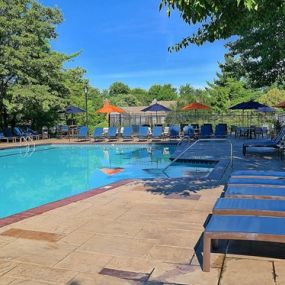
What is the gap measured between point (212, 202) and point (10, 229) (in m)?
2.81

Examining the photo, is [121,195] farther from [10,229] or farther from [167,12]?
[167,12]

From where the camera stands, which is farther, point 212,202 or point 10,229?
point 212,202

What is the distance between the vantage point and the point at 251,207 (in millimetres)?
3848

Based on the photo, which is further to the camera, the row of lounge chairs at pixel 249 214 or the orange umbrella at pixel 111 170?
the orange umbrella at pixel 111 170

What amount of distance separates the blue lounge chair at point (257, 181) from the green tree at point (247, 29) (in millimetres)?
1893

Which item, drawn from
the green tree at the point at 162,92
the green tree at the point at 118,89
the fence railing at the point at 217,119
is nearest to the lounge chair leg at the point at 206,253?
the fence railing at the point at 217,119

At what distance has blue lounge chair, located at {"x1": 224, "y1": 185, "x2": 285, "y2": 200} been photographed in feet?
14.1

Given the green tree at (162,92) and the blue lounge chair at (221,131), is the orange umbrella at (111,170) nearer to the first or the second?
the blue lounge chair at (221,131)

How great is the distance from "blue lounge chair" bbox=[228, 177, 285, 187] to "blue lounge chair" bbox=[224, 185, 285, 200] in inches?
7.1

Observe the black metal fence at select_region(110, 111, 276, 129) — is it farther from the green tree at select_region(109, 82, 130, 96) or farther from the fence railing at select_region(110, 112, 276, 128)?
the green tree at select_region(109, 82, 130, 96)

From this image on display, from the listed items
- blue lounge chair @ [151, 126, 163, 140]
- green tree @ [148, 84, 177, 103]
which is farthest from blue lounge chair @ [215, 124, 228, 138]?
green tree @ [148, 84, 177, 103]

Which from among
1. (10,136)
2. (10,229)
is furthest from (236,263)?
(10,136)

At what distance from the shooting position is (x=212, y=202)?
584 cm

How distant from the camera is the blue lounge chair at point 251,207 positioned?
3.70m
